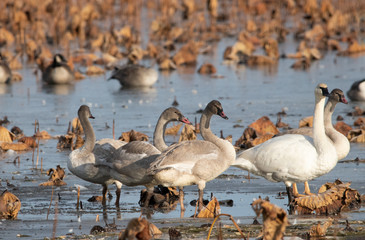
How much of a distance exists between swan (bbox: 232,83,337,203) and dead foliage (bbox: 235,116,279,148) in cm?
219

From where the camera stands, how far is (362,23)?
2972 cm

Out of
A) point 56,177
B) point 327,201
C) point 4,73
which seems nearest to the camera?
point 327,201

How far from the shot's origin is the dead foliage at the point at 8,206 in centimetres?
762

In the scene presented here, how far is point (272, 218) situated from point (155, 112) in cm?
973

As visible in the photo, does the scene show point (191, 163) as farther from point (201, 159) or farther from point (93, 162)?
point (93, 162)

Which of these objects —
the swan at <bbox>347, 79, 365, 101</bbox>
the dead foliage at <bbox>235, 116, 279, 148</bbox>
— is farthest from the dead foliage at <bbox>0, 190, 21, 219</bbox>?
the swan at <bbox>347, 79, 365, 101</bbox>

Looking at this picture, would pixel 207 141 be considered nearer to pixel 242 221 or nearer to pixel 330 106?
pixel 242 221

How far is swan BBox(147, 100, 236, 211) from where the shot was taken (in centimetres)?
817

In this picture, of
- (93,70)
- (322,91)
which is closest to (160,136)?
(322,91)

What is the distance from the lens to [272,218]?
5.48m

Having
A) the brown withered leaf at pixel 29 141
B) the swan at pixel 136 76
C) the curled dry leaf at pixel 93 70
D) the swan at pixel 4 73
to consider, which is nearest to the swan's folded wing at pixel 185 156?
the brown withered leaf at pixel 29 141

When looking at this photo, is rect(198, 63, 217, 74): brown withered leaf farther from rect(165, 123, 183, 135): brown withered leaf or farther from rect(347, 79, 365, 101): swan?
rect(165, 123, 183, 135): brown withered leaf

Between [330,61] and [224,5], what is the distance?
12336 millimetres

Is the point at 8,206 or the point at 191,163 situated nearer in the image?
the point at 8,206
